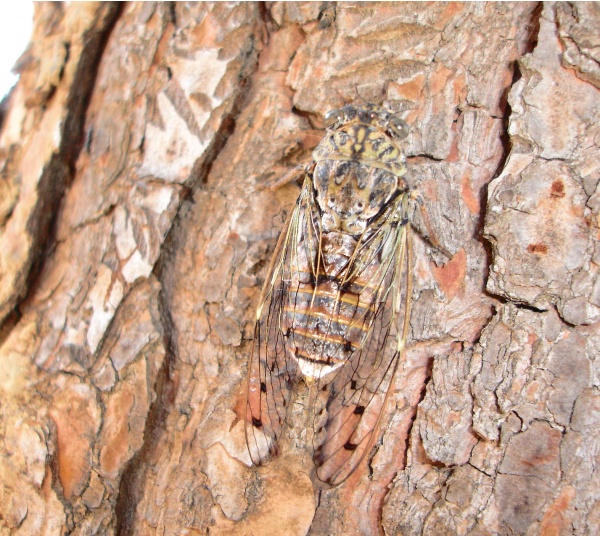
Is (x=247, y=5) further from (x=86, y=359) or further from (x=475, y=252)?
(x=86, y=359)

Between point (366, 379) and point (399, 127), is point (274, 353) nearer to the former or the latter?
point (366, 379)

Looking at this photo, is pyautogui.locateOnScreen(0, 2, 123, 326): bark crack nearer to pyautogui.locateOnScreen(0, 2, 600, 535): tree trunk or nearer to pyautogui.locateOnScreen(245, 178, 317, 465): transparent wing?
pyautogui.locateOnScreen(0, 2, 600, 535): tree trunk

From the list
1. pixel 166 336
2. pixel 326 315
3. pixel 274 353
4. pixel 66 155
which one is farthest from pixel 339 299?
pixel 66 155

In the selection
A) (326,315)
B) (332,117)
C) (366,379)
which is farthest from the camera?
(332,117)

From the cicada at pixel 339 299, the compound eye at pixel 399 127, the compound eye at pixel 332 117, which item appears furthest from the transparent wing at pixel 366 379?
the compound eye at pixel 332 117

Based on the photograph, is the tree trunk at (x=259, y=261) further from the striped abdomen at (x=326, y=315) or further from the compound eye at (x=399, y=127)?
the striped abdomen at (x=326, y=315)

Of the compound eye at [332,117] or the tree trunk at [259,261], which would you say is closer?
the tree trunk at [259,261]

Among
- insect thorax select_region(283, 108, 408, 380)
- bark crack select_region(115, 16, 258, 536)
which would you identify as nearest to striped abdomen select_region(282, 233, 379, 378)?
insect thorax select_region(283, 108, 408, 380)
